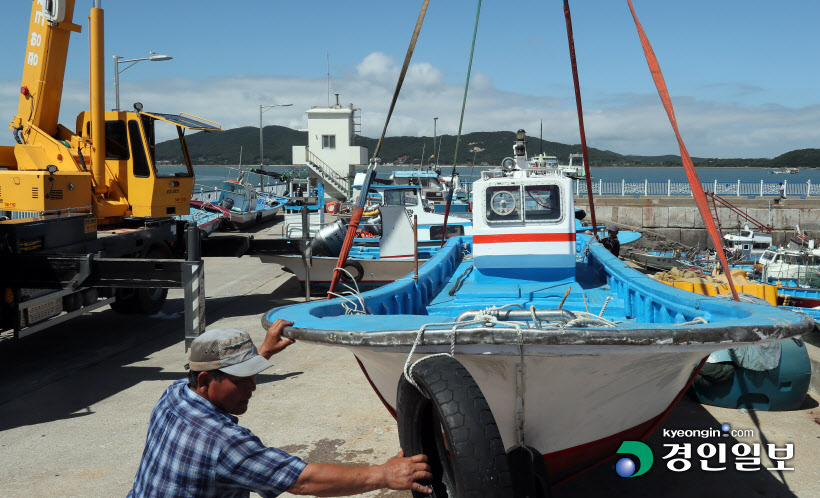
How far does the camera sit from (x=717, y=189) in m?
34.4

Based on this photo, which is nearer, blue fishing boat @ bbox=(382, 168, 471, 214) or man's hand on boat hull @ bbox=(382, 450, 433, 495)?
man's hand on boat hull @ bbox=(382, 450, 433, 495)

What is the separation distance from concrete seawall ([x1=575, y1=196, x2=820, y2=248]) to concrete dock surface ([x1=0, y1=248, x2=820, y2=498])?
23.1 m

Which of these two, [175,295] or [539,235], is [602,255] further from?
[175,295]

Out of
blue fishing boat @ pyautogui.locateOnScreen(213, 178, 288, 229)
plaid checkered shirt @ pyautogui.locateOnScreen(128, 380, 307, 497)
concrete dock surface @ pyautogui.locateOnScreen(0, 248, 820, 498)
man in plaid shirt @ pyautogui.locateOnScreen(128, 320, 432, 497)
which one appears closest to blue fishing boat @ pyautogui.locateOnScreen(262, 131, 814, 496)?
man in plaid shirt @ pyautogui.locateOnScreen(128, 320, 432, 497)

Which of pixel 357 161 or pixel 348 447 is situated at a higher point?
pixel 357 161

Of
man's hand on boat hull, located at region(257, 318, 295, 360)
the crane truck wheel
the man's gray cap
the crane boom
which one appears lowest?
the crane truck wheel

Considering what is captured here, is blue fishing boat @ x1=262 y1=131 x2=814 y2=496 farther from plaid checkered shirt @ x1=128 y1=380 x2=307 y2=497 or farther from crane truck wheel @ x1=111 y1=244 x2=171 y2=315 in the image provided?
crane truck wheel @ x1=111 y1=244 x2=171 y2=315

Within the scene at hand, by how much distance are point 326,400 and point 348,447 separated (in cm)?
124

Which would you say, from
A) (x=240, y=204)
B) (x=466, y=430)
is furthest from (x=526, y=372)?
(x=240, y=204)

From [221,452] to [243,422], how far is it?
A: 391 cm

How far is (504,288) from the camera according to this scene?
7508 mm

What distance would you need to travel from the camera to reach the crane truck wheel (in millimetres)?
10352

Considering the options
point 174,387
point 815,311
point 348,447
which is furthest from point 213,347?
point 815,311

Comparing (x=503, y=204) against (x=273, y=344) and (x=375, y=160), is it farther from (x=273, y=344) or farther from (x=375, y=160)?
(x=273, y=344)
